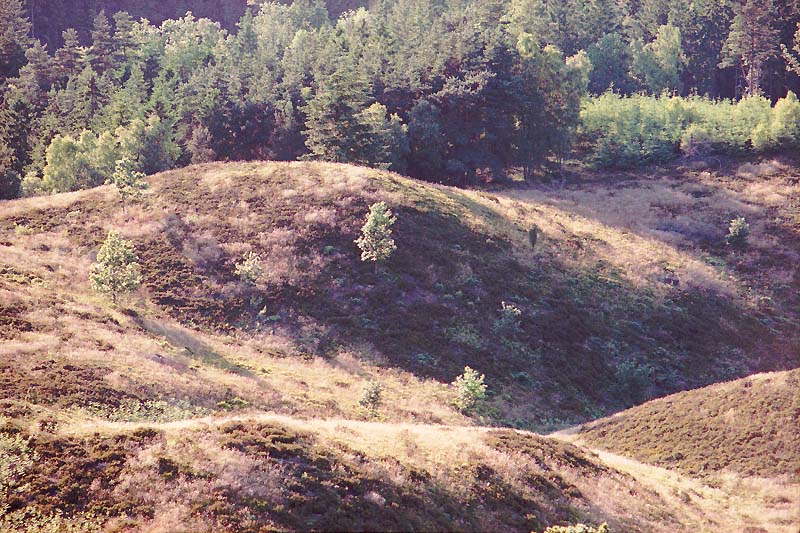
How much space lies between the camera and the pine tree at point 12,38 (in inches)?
4542

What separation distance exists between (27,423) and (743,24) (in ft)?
400

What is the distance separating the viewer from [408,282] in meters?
55.6

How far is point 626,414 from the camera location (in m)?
42.4

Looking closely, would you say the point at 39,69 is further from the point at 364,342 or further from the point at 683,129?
the point at 683,129

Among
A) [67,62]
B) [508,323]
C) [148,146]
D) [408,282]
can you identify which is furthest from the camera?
[67,62]

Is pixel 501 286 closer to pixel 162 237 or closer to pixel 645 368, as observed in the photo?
pixel 645 368

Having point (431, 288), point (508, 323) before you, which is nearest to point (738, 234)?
point (508, 323)

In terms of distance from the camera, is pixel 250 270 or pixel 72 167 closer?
pixel 250 270

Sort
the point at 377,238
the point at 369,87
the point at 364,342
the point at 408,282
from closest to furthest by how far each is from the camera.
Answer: the point at 364,342 < the point at 377,238 < the point at 408,282 < the point at 369,87

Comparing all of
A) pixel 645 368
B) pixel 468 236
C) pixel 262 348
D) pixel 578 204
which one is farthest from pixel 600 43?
pixel 262 348

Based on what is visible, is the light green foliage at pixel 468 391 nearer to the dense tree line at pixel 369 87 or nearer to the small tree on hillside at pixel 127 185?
the small tree on hillside at pixel 127 185

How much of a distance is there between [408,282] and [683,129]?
2612 inches

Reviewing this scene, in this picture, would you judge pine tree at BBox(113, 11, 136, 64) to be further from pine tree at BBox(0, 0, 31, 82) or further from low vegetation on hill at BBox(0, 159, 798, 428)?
low vegetation on hill at BBox(0, 159, 798, 428)

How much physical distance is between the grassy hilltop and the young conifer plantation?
202mm
